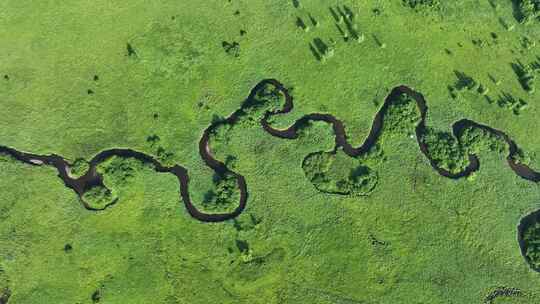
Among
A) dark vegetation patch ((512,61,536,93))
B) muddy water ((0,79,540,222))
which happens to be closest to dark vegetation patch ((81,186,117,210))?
muddy water ((0,79,540,222))

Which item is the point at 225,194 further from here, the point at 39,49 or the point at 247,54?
the point at 39,49

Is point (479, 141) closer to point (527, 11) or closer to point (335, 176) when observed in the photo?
point (335, 176)

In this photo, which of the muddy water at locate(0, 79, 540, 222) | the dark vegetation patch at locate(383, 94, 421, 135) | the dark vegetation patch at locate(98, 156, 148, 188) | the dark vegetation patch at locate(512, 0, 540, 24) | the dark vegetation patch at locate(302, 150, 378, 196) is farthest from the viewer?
the dark vegetation patch at locate(512, 0, 540, 24)

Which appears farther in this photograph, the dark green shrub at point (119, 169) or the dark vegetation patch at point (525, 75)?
the dark vegetation patch at point (525, 75)

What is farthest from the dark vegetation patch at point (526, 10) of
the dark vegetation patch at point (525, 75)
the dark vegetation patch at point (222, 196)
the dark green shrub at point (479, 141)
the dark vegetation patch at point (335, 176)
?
the dark vegetation patch at point (222, 196)

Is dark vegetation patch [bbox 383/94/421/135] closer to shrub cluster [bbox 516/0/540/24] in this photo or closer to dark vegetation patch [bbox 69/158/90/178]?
shrub cluster [bbox 516/0/540/24]

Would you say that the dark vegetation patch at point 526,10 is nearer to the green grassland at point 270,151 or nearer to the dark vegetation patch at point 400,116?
the green grassland at point 270,151

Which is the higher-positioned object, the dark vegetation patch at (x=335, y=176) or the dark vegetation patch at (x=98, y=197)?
the dark vegetation patch at (x=98, y=197)
